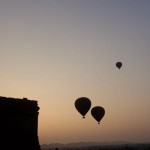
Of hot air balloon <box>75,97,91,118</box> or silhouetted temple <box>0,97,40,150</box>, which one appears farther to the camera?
hot air balloon <box>75,97,91,118</box>

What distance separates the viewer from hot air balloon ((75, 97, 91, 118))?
37.0 m

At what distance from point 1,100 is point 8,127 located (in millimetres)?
2418

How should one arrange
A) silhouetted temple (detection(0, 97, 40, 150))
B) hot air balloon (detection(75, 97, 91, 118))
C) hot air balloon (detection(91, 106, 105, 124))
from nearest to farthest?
1. silhouetted temple (detection(0, 97, 40, 150))
2. hot air balloon (detection(75, 97, 91, 118))
3. hot air balloon (detection(91, 106, 105, 124))

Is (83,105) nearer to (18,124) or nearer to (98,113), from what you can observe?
(98,113)

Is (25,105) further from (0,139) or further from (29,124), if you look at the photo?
(0,139)

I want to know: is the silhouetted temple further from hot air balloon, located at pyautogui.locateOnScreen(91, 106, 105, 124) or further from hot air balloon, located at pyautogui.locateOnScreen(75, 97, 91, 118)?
hot air balloon, located at pyautogui.locateOnScreen(91, 106, 105, 124)

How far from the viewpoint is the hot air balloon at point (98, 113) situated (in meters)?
39.2

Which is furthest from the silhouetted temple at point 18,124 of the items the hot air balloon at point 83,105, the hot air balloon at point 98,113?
the hot air balloon at point 98,113

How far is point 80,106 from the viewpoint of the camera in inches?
1467

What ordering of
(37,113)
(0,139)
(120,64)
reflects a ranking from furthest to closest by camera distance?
(120,64)
(37,113)
(0,139)

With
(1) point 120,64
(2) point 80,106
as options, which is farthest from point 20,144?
(1) point 120,64

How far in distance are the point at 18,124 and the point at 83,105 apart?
8.57 m

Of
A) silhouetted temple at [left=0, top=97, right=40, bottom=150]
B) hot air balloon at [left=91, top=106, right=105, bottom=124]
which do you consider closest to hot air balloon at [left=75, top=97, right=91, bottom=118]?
hot air balloon at [left=91, top=106, right=105, bottom=124]

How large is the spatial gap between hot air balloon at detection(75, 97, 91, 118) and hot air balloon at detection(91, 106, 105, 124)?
101 inches
